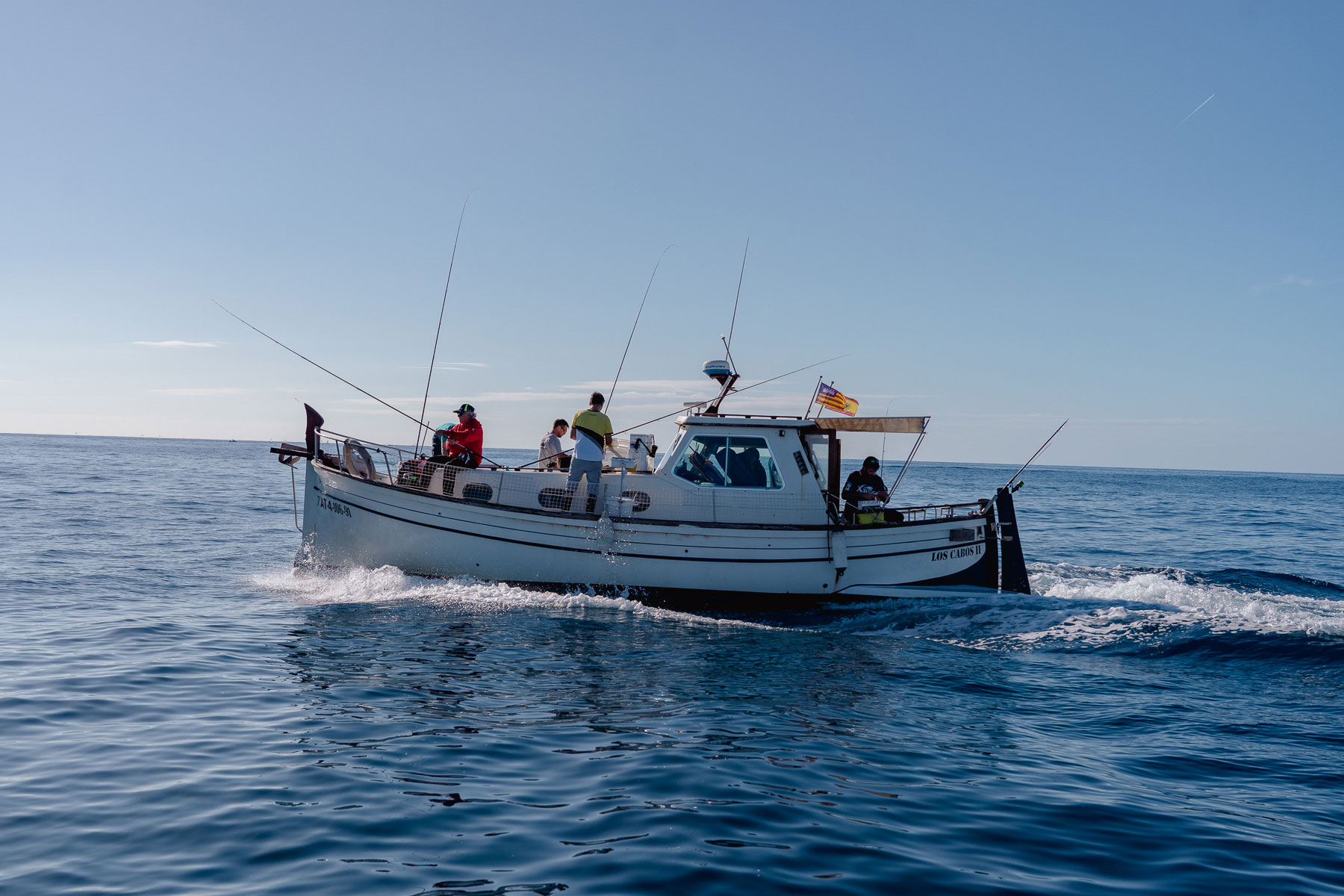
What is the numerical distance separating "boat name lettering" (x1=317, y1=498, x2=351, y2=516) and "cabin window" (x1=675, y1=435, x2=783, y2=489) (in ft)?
17.5

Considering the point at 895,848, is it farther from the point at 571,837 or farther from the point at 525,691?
the point at 525,691

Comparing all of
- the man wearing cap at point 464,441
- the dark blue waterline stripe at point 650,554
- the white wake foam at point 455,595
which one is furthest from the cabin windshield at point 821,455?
the man wearing cap at point 464,441

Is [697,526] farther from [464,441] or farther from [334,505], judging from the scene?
[334,505]

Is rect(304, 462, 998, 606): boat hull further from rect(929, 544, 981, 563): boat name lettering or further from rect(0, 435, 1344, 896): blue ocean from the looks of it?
rect(0, 435, 1344, 896): blue ocean

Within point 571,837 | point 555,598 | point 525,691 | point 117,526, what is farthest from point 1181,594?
point 117,526

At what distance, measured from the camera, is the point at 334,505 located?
13242mm

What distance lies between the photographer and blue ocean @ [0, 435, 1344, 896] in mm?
4320

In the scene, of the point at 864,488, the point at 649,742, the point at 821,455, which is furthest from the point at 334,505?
the point at 649,742

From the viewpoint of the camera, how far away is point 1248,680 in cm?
888

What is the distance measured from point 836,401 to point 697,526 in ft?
9.55

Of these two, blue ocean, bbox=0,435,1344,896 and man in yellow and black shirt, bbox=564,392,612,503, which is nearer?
blue ocean, bbox=0,435,1344,896

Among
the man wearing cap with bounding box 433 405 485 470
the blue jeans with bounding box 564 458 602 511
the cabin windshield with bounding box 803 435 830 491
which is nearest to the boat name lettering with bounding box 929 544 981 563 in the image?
the cabin windshield with bounding box 803 435 830 491

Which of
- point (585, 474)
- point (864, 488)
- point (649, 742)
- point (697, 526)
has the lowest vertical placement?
point (649, 742)

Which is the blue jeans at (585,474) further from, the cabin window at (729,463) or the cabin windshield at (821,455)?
the cabin windshield at (821,455)
